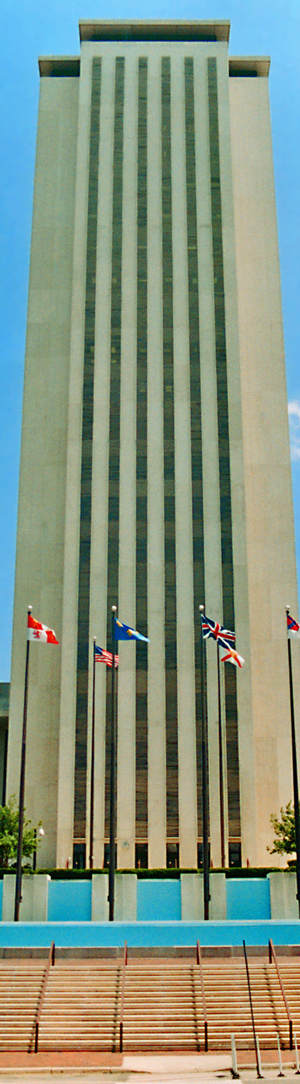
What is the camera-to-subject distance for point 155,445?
61.8m

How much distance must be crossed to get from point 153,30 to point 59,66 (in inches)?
326

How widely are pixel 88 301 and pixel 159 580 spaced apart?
71.0ft

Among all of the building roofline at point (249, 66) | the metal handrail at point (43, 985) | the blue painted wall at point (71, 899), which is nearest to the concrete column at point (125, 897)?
the blue painted wall at point (71, 899)

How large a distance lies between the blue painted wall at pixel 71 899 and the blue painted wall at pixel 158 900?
2028mm

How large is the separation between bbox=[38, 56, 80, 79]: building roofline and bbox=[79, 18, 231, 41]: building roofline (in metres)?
1.93

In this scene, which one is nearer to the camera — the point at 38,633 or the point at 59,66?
the point at 38,633

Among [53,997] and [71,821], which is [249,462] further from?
[53,997]

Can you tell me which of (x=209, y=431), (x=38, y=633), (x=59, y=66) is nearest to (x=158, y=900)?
(x=38, y=633)

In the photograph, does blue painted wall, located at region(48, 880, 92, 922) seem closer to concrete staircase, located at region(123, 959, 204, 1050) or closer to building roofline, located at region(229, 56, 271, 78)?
concrete staircase, located at region(123, 959, 204, 1050)

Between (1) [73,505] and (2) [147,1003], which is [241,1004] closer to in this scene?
(2) [147,1003]

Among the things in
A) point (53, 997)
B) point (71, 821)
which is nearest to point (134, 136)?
point (71, 821)

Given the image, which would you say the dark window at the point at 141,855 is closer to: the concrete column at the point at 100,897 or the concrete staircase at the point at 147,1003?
the concrete column at the point at 100,897

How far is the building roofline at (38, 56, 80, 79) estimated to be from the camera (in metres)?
73.7

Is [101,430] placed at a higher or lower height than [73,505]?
higher
